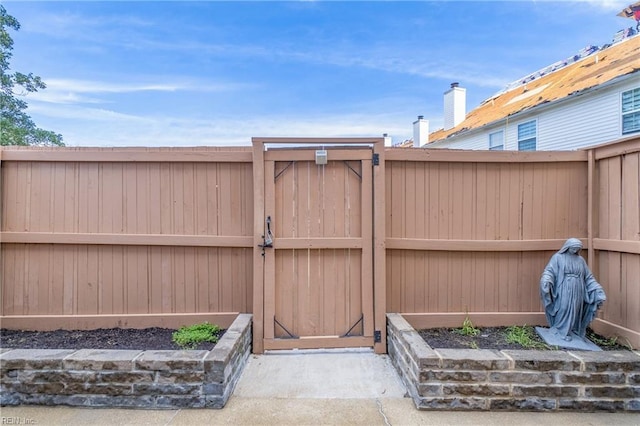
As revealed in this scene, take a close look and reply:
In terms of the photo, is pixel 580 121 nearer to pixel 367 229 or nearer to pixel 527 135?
pixel 527 135

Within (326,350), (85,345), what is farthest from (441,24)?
(85,345)

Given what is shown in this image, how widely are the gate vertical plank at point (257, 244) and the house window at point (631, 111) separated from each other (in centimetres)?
709

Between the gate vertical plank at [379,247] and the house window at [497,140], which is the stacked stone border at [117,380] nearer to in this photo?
the gate vertical plank at [379,247]

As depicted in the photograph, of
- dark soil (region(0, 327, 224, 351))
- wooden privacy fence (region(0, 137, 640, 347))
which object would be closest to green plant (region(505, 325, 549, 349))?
wooden privacy fence (region(0, 137, 640, 347))

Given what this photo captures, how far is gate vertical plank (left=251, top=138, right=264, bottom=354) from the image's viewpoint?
282 centimetres

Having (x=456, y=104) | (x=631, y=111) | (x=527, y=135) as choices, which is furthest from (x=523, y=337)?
(x=456, y=104)

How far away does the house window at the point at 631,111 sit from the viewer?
577 cm

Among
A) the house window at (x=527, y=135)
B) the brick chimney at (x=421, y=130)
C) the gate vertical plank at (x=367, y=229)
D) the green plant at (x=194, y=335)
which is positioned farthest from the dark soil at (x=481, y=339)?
the brick chimney at (x=421, y=130)

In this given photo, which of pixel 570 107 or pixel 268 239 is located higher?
pixel 570 107

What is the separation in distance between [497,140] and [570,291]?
7.59 metres

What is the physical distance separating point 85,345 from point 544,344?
3.82 metres

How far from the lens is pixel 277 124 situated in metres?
7.32

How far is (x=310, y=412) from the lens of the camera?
6.70 ft

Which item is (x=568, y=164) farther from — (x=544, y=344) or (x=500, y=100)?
(x=500, y=100)
